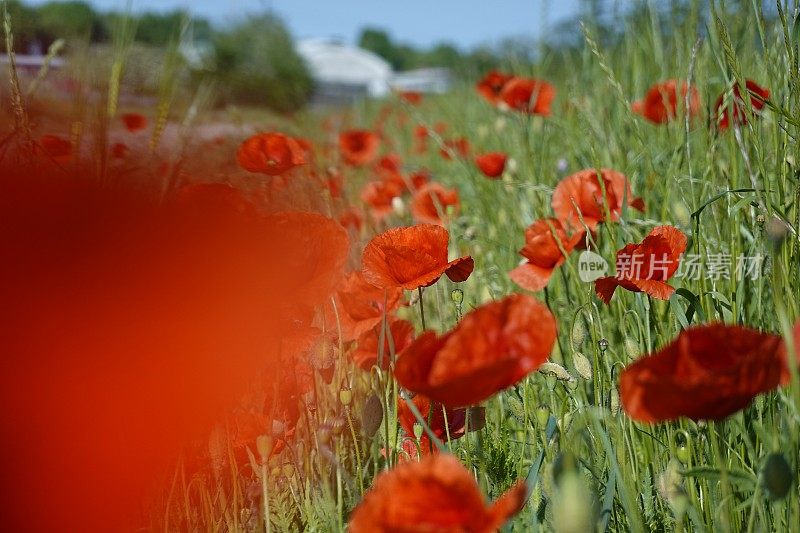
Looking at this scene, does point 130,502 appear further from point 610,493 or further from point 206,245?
point 610,493

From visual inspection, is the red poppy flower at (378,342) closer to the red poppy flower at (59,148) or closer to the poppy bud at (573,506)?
the poppy bud at (573,506)

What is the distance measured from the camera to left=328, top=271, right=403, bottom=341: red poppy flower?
867 mm

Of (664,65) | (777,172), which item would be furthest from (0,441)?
(664,65)

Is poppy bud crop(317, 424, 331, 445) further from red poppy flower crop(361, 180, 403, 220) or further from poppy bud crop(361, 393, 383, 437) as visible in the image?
red poppy flower crop(361, 180, 403, 220)

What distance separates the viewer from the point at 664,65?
1926mm

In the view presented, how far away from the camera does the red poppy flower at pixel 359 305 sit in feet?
2.84

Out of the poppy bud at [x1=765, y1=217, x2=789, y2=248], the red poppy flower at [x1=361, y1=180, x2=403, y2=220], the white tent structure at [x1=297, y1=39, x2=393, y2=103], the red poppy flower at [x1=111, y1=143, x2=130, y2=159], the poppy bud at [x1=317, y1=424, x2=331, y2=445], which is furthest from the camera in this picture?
the white tent structure at [x1=297, y1=39, x2=393, y2=103]

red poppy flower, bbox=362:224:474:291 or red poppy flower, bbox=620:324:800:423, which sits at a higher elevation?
red poppy flower, bbox=620:324:800:423

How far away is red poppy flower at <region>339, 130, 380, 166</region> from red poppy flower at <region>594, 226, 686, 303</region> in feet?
5.50

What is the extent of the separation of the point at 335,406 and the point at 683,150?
0.85m

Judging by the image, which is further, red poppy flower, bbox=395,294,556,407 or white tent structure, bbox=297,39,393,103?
white tent structure, bbox=297,39,393,103

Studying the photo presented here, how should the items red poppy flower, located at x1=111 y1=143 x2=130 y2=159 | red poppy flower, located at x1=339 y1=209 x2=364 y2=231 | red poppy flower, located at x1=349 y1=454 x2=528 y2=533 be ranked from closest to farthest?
1. red poppy flower, located at x1=349 y1=454 x2=528 y2=533
2. red poppy flower, located at x1=111 y1=143 x2=130 y2=159
3. red poppy flower, located at x1=339 y1=209 x2=364 y2=231

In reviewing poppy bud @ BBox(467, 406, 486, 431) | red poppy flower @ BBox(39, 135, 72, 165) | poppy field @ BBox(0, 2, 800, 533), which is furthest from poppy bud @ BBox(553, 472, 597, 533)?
red poppy flower @ BBox(39, 135, 72, 165)

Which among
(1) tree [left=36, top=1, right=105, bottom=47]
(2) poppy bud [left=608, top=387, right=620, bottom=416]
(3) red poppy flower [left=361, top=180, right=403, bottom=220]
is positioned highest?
(1) tree [left=36, top=1, right=105, bottom=47]
